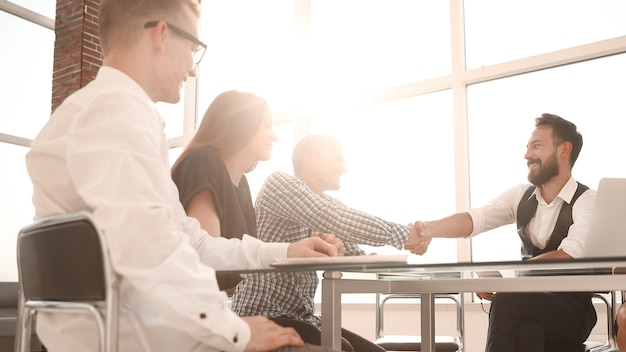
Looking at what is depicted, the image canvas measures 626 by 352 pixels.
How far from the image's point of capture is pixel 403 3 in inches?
196

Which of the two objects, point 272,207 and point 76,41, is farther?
point 76,41

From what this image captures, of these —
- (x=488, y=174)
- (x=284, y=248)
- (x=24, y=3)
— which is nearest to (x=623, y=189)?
(x=284, y=248)

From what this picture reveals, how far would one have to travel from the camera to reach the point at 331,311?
Answer: 4.80 feet

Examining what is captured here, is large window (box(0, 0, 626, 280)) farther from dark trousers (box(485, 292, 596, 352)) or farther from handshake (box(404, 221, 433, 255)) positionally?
dark trousers (box(485, 292, 596, 352))

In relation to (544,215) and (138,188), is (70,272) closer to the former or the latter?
(138,188)

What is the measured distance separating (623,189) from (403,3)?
3504mm

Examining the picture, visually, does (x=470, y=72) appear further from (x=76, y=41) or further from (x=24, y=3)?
(x=24, y=3)

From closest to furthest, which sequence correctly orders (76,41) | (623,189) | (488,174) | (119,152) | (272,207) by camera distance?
(119,152)
(623,189)
(272,207)
(488,174)
(76,41)

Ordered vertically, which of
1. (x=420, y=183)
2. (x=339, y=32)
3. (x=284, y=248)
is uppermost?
(x=339, y=32)

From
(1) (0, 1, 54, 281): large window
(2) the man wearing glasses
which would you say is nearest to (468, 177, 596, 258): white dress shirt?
(2) the man wearing glasses

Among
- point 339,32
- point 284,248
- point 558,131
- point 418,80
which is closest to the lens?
point 284,248

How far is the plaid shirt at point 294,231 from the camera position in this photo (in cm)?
194

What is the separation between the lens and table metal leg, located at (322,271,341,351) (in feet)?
4.77

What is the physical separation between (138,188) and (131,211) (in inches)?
1.6
